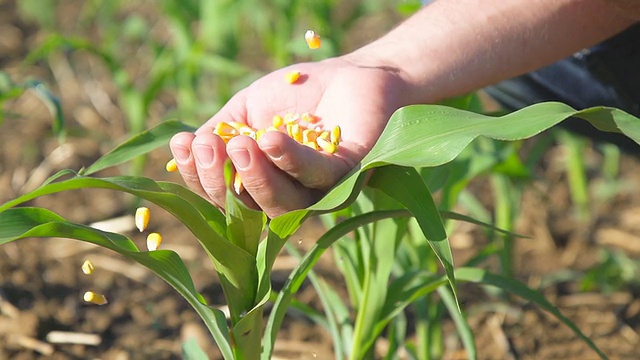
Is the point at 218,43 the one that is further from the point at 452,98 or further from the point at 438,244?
the point at 438,244

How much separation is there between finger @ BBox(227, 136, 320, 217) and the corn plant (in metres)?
0.03

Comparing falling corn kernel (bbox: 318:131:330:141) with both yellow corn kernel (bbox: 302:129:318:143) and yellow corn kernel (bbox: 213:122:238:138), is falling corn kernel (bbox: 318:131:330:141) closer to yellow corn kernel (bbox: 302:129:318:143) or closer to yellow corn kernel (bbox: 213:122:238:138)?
yellow corn kernel (bbox: 302:129:318:143)

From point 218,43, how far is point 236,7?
124 millimetres

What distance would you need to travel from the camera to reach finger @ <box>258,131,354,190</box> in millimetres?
1009

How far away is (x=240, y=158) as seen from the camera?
3.34 feet

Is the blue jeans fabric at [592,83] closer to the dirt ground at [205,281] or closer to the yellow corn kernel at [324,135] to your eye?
the dirt ground at [205,281]

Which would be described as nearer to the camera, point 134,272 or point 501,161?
point 501,161

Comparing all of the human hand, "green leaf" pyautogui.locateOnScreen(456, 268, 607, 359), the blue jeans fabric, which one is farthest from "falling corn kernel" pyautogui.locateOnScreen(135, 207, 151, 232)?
the blue jeans fabric

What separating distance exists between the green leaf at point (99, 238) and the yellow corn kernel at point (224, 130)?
21cm

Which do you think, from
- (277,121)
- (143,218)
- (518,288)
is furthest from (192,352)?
(518,288)

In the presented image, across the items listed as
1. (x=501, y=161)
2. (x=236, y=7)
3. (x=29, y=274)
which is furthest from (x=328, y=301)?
(x=236, y=7)

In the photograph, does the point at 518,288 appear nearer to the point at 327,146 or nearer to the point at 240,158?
the point at 327,146

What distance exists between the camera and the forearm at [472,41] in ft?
4.22

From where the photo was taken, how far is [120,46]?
3506 millimetres
